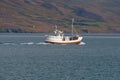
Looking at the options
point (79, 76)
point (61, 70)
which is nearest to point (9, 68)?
point (61, 70)

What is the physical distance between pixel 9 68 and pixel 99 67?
15.8m

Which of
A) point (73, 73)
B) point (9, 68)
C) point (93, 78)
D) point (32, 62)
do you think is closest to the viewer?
point (93, 78)

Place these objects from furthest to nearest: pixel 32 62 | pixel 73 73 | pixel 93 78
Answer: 1. pixel 32 62
2. pixel 73 73
3. pixel 93 78

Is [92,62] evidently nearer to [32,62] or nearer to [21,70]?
[32,62]

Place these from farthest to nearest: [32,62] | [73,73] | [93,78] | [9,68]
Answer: [32,62], [9,68], [73,73], [93,78]

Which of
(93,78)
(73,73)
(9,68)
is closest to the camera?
(93,78)

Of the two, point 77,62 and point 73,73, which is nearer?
point 73,73

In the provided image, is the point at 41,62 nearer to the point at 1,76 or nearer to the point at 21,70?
the point at 21,70

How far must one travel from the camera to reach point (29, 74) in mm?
90625

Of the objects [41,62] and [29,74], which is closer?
[29,74]

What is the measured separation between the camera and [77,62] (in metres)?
115

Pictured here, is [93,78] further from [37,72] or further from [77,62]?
[77,62]

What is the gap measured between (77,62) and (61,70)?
18.1m

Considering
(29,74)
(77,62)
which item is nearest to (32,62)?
(77,62)
